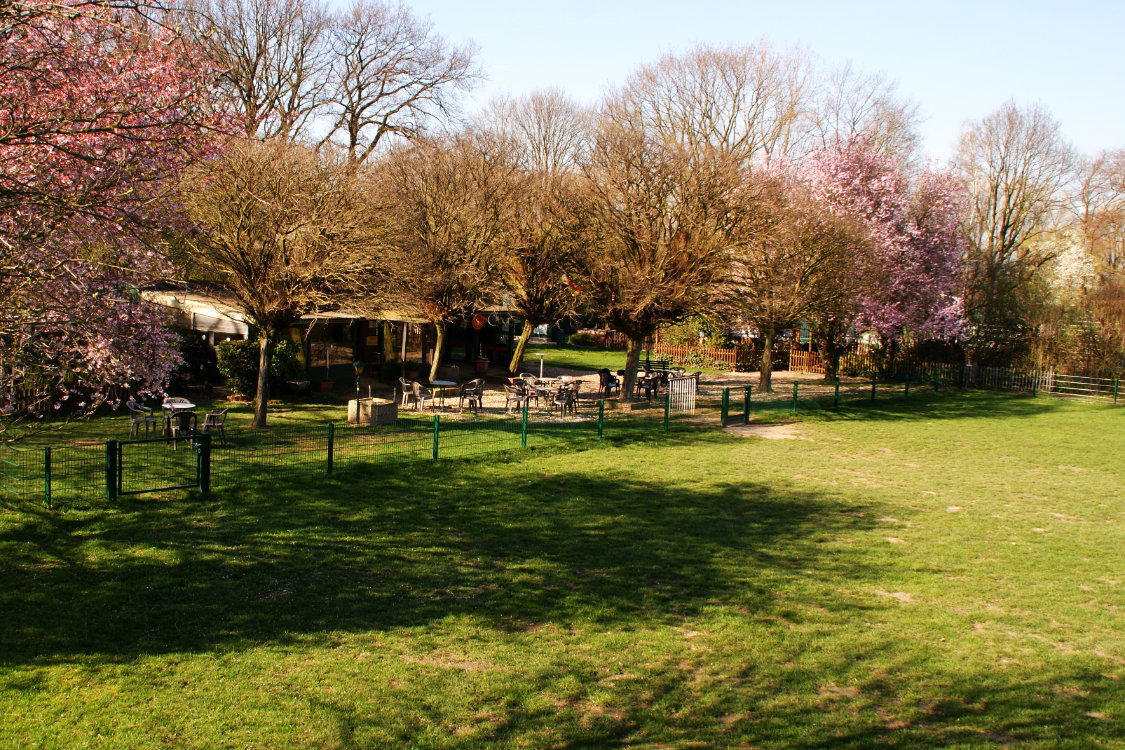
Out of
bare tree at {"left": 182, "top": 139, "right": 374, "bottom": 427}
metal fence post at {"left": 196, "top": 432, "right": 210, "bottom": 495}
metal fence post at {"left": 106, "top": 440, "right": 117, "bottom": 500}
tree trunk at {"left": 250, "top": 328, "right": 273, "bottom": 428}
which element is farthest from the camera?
tree trunk at {"left": 250, "top": 328, "right": 273, "bottom": 428}

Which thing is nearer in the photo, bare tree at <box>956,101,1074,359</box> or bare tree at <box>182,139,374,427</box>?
bare tree at <box>182,139,374,427</box>

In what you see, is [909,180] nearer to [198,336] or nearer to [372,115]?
[372,115]

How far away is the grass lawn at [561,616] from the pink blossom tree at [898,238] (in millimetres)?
17624

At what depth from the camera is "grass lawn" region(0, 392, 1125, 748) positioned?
19.9 feet

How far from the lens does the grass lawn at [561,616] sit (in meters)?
6.05

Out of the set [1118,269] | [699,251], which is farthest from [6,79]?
[1118,269]

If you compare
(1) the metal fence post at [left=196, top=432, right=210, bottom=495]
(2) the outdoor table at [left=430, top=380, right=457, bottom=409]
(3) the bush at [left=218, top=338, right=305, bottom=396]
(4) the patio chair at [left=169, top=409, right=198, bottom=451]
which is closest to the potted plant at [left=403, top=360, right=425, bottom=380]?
(2) the outdoor table at [left=430, top=380, right=457, bottom=409]

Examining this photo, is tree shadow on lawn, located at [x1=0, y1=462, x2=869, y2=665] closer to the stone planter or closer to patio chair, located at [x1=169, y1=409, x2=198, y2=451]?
patio chair, located at [x1=169, y1=409, x2=198, y2=451]

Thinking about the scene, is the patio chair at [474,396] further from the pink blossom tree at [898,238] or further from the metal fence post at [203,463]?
the pink blossom tree at [898,238]

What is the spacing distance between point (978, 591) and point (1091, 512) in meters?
5.79

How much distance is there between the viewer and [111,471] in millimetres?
11258

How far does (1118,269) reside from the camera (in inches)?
1336

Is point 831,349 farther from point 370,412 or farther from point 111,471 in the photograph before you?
point 111,471

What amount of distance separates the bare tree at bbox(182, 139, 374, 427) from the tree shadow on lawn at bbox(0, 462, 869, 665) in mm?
5212
